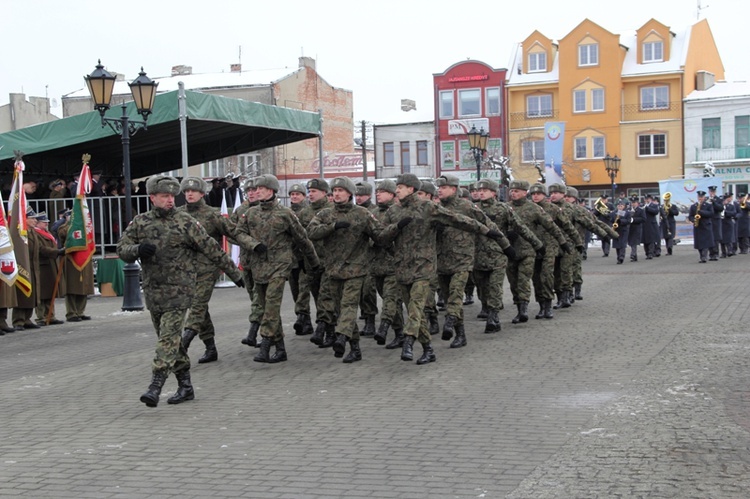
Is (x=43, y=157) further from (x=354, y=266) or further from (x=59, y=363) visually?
(x=354, y=266)

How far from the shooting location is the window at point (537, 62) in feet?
198

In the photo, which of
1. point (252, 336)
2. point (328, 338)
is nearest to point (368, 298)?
point (328, 338)

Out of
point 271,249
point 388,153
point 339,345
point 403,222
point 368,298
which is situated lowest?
point 339,345

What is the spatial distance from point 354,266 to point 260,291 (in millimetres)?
1090

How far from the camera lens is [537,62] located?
60688 millimetres

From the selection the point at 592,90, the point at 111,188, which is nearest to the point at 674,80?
the point at 592,90

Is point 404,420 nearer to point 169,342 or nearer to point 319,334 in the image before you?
point 169,342

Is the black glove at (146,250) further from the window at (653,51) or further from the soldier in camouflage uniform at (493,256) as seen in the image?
the window at (653,51)

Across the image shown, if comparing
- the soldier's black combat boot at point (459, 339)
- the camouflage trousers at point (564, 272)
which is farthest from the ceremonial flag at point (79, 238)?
the camouflage trousers at point (564, 272)

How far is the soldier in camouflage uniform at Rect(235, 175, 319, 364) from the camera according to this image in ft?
33.2

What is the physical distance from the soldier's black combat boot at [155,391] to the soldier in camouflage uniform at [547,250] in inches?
282

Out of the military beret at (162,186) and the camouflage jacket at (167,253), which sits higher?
the military beret at (162,186)

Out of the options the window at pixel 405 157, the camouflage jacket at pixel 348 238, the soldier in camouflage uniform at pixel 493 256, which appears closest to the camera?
the camouflage jacket at pixel 348 238

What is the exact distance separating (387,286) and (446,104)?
5229 centimetres
